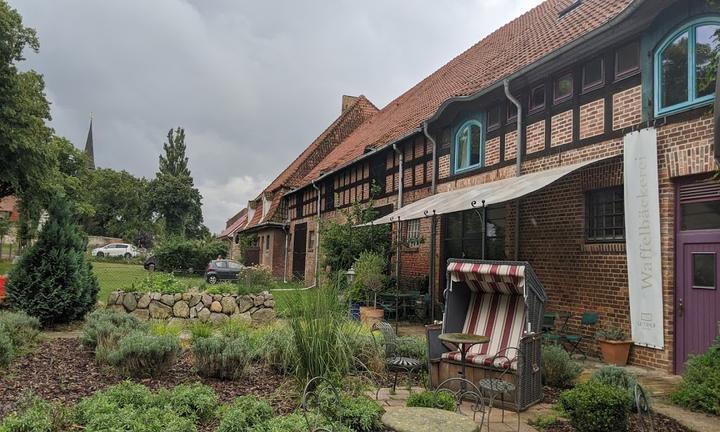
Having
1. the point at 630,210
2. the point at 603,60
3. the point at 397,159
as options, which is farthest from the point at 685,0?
the point at 397,159

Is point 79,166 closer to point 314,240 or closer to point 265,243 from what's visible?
point 265,243

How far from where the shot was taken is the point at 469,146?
36.0 feet

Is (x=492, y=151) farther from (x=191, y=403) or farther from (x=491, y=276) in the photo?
(x=191, y=403)

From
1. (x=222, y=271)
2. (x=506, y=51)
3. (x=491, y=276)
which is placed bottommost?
(x=222, y=271)

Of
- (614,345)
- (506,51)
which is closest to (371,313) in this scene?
(614,345)

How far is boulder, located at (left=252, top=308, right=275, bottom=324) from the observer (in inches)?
397

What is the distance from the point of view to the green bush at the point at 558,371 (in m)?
5.60

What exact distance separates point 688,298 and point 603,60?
3.74 metres

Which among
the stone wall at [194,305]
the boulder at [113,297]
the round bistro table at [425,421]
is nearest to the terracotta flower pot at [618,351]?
the round bistro table at [425,421]

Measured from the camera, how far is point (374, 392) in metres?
4.94

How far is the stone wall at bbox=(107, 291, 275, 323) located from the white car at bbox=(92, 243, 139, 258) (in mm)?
33260

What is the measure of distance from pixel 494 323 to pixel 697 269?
9.17 ft

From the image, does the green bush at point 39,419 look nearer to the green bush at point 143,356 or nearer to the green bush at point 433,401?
the green bush at point 143,356

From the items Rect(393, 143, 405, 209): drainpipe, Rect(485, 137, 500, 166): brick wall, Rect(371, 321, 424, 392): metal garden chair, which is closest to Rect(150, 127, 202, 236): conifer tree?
Rect(393, 143, 405, 209): drainpipe
